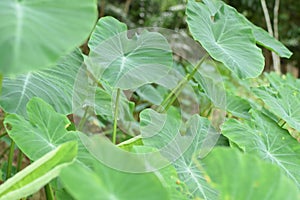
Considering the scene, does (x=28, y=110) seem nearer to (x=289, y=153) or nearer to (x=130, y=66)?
(x=130, y=66)

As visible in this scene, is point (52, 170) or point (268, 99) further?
point (268, 99)

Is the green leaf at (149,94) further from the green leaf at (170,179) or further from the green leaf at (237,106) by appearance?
the green leaf at (170,179)

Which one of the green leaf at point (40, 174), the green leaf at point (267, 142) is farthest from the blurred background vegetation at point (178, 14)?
the green leaf at point (40, 174)

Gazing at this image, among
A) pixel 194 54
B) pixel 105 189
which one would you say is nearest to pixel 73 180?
pixel 105 189

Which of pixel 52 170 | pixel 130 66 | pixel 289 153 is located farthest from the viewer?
pixel 289 153

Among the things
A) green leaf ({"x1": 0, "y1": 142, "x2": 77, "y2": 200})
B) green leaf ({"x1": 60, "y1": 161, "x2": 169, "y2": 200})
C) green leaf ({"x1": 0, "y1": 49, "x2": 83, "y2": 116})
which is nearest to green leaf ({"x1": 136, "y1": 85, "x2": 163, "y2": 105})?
green leaf ({"x1": 0, "y1": 49, "x2": 83, "y2": 116})

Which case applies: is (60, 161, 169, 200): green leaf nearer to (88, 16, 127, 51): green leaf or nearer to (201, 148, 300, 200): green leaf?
(201, 148, 300, 200): green leaf
